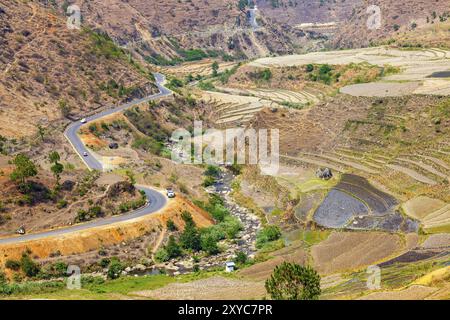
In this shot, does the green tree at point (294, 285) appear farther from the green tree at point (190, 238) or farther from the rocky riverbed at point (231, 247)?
the green tree at point (190, 238)

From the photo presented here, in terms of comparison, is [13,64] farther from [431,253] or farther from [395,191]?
[431,253]

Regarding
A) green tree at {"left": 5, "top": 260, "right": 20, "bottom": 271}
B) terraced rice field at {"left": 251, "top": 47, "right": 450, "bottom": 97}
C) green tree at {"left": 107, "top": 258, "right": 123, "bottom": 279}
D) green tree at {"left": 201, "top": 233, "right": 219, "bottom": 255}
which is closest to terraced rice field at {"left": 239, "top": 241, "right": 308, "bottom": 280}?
green tree at {"left": 201, "top": 233, "right": 219, "bottom": 255}

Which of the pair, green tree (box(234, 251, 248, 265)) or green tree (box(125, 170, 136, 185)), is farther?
green tree (box(125, 170, 136, 185))

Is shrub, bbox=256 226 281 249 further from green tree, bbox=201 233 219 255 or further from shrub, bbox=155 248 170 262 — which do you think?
shrub, bbox=155 248 170 262

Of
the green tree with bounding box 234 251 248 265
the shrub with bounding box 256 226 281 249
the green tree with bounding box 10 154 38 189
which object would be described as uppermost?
the green tree with bounding box 10 154 38 189

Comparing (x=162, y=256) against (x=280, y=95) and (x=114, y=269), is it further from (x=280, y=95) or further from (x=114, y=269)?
(x=280, y=95)

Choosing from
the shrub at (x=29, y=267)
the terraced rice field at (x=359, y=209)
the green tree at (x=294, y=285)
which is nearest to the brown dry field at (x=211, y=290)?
the green tree at (x=294, y=285)
